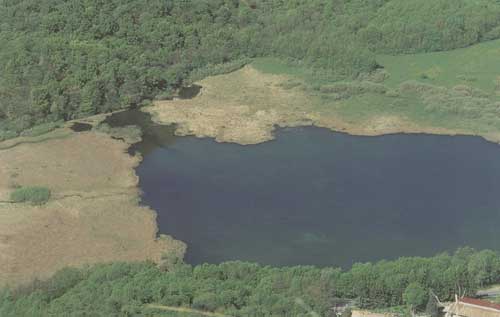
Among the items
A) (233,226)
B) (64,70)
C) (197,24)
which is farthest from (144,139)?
(197,24)

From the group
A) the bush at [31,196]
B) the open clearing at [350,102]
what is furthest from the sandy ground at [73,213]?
the open clearing at [350,102]

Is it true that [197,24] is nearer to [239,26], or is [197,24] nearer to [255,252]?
[239,26]

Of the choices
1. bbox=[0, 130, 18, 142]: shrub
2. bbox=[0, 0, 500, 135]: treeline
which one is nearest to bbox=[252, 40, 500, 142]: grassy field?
bbox=[0, 0, 500, 135]: treeline

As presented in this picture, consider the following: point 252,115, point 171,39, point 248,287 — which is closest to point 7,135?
point 252,115

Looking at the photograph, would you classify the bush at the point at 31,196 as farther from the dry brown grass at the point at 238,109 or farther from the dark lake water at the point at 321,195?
the dry brown grass at the point at 238,109

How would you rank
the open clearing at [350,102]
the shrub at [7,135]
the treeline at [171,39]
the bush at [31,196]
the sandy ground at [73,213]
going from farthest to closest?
the treeline at [171,39], the open clearing at [350,102], the shrub at [7,135], the bush at [31,196], the sandy ground at [73,213]
